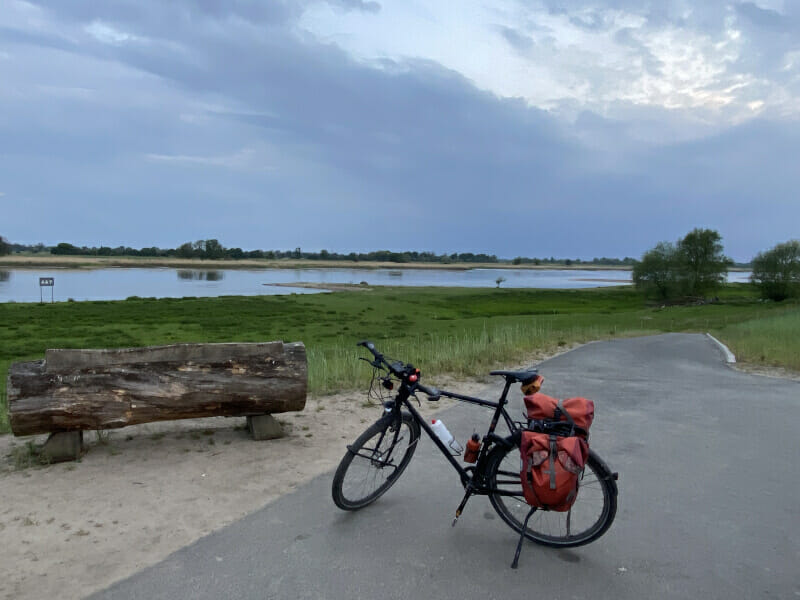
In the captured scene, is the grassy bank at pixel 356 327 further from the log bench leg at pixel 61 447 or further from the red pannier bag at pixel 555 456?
the red pannier bag at pixel 555 456

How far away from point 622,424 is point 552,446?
419cm

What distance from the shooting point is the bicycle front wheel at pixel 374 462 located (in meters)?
3.94

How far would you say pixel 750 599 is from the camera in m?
3.06

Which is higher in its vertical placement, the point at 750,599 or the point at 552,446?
the point at 552,446

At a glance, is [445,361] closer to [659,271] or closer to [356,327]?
[356,327]

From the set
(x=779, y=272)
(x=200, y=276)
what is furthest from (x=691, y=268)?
(x=200, y=276)

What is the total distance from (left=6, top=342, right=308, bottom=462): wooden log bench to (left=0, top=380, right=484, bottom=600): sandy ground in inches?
13.7

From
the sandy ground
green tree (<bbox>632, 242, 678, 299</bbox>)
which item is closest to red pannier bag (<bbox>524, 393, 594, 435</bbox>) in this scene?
the sandy ground

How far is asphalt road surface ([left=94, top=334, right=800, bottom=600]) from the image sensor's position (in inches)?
124

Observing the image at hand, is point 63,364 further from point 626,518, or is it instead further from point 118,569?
point 626,518

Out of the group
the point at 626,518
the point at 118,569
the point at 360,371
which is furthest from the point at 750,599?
the point at 360,371

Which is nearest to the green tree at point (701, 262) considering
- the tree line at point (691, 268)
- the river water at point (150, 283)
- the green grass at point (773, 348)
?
the tree line at point (691, 268)

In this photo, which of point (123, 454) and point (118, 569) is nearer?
point (118, 569)

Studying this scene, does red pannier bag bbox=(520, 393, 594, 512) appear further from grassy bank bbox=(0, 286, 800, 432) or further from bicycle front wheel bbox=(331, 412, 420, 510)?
grassy bank bbox=(0, 286, 800, 432)
